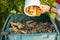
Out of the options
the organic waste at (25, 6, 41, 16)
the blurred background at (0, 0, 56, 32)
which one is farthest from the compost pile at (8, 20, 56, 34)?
the blurred background at (0, 0, 56, 32)

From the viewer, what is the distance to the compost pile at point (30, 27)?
168cm

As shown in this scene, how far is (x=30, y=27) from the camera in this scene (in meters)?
1.80

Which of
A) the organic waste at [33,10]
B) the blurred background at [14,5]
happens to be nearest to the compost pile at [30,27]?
the organic waste at [33,10]

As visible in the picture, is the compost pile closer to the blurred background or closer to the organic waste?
the organic waste

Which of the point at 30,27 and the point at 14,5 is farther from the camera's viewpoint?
the point at 14,5

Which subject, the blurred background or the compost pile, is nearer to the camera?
the compost pile

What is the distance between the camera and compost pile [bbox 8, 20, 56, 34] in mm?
1676

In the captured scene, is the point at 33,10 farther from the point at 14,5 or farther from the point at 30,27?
the point at 14,5

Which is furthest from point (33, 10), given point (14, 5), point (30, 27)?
point (14, 5)

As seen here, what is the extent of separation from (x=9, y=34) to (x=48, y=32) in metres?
0.28

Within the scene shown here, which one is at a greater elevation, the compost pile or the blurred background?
the blurred background

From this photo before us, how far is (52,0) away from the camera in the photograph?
2332 mm

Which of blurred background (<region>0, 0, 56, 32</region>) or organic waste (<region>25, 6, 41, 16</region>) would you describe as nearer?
organic waste (<region>25, 6, 41, 16</region>)

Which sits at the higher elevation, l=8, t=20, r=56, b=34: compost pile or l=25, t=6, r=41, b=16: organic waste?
l=25, t=6, r=41, b=16: organic waste
